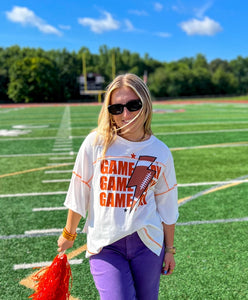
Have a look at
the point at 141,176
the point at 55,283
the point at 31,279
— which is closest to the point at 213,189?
the point at 31,279

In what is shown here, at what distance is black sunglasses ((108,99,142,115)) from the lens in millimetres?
1694

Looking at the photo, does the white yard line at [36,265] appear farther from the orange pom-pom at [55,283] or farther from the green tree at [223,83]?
the green tree at [223,83]

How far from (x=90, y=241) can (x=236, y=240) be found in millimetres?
2297

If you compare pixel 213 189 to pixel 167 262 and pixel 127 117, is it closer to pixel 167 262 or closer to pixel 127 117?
pixel 167 262

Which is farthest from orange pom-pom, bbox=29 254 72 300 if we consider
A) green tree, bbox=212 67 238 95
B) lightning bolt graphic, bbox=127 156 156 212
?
green tree, bbox=212 67 238 95

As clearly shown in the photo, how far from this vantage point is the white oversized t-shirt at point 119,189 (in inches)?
65.2

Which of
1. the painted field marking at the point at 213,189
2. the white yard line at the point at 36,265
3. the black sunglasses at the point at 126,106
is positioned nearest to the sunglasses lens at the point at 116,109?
the black sunglasses at the point at 126,106

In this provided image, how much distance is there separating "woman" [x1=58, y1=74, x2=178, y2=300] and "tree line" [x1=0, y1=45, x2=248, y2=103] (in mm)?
50012

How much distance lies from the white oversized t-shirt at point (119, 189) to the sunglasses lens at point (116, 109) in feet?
0.45

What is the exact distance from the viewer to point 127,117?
1.72 m

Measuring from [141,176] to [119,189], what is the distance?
0.13m

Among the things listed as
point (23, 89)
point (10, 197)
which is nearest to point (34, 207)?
point (10, 197)

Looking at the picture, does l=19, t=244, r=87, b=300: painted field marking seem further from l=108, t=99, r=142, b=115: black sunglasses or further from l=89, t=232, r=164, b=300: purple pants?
l=108, t=99, r=142, b=115: black sunglasses

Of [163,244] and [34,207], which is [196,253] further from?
[34,207]
